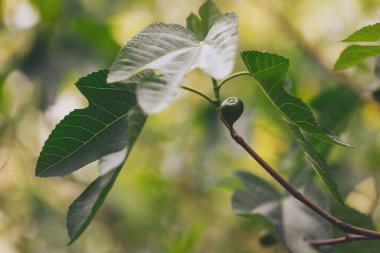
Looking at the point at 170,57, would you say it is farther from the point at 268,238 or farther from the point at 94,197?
the point at 268,238

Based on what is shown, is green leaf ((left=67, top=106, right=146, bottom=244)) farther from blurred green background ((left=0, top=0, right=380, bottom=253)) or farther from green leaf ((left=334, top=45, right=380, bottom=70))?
blurred green background ((left=0, top=0, right=380, bottom=253))

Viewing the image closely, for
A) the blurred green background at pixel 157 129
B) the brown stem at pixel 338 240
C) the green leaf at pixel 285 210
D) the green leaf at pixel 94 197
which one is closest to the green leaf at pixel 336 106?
the blurred green background at pixel 157 129

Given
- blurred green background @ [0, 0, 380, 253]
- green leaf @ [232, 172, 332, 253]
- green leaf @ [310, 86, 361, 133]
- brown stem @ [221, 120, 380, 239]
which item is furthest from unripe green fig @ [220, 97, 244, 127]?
blurred green background @ [0, 0, 380, 253]

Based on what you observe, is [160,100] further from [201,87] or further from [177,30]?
[201,87]

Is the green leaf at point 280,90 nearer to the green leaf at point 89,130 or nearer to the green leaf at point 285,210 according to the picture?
the green leaf at point 89,130

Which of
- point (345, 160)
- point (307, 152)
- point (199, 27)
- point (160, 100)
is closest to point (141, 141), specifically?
point (345, 160)
